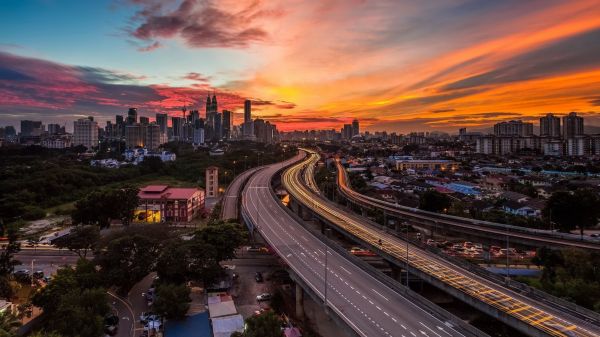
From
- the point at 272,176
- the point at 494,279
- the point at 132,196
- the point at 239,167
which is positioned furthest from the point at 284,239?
the point at 239,167

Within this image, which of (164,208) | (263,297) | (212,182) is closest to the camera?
(263,297)

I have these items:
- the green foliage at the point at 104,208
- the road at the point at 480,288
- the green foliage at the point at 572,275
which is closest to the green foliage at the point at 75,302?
the green foliage at the point at 104,208

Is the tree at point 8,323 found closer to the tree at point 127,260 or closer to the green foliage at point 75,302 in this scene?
the green foliage at point 75,302

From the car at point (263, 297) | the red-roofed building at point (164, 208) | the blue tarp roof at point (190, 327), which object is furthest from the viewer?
the red-roofed building at point (164, 208)

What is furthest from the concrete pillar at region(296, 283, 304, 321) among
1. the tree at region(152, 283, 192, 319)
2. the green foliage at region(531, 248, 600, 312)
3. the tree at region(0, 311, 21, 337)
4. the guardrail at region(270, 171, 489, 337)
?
the green foliage at region(531, 248, 600, 312)

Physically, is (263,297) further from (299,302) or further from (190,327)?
(190,327)

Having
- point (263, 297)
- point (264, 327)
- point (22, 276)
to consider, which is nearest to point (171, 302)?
point (263, 297)
